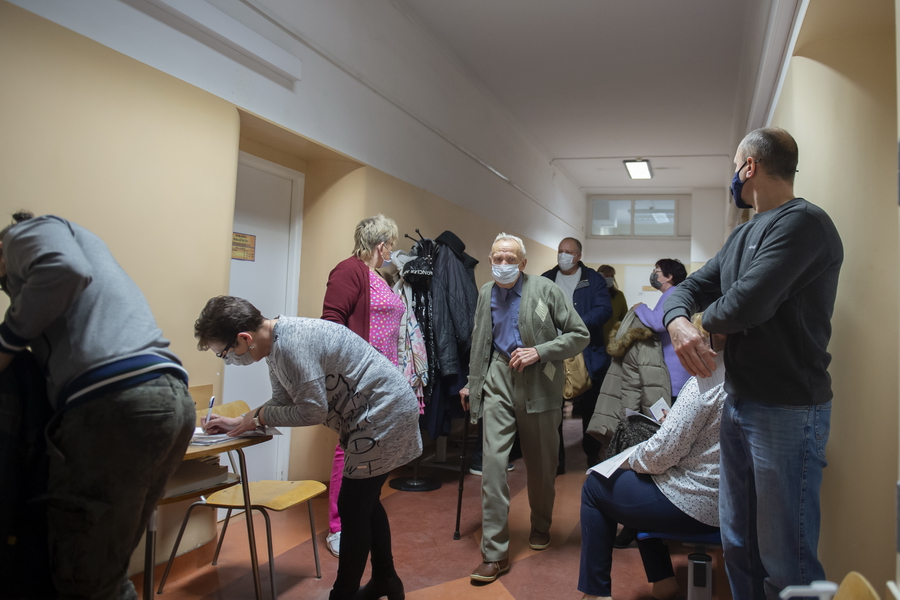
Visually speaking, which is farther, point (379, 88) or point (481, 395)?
point (379, 88)

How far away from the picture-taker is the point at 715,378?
6.11ft

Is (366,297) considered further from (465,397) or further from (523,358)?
(523,358)

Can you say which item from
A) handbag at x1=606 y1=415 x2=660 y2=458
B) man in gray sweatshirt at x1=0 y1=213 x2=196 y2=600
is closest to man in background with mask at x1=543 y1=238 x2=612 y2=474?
handbag at x1=606 y1=415 x2=660 y2=458

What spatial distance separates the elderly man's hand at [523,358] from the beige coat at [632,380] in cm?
98

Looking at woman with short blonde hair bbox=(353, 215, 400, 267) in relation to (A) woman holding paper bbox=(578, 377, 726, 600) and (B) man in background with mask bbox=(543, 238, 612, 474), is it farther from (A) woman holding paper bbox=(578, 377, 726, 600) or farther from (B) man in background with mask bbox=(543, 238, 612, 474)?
(B) man in background with mask bbox=(543, 238, 612, 474)

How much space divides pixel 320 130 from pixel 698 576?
2876 mm

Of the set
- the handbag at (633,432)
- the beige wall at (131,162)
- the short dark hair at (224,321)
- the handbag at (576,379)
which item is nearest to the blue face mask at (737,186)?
the handbag at (633,432)

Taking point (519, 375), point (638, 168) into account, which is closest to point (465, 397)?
point (519, 375)

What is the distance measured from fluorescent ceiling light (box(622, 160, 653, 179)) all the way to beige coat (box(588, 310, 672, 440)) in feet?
18.3

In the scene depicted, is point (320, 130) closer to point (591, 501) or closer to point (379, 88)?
point (379, 88)

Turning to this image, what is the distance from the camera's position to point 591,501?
A: 2148mm

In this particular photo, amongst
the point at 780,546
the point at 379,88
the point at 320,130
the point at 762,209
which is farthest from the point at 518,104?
the point at 780,546

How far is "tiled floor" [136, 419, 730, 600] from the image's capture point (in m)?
2.47

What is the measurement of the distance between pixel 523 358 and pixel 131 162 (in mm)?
1825
